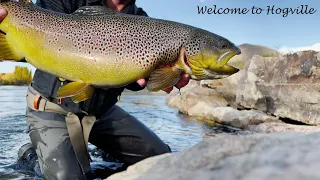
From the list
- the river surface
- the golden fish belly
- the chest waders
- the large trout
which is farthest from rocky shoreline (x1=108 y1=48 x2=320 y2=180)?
the chest waders

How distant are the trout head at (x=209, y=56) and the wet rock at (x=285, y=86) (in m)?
5.40

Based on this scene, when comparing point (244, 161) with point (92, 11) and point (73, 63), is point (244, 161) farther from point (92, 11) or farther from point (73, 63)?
point (92, 11)

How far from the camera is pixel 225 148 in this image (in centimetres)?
157

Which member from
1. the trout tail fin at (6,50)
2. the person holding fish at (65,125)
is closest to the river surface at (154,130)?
the person holding fish at (65,125)

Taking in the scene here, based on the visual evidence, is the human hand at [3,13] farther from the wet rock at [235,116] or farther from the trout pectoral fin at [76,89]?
the wet rock at [235,116]

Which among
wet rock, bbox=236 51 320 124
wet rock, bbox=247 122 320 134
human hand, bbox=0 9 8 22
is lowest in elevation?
wet rock, bbox=247 122 320 134

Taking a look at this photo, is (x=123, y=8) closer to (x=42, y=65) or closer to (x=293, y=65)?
(x=42, y=65)

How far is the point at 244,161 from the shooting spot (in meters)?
1.41

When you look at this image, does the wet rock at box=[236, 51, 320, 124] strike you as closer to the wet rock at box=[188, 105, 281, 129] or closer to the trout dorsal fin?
the wet rock at box=[188, 105, 281, 129]

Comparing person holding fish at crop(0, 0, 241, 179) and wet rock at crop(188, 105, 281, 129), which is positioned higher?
person holding fish at crop(0, 0, 241, 179)

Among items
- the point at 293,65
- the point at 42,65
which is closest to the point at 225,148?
the point at 42,65

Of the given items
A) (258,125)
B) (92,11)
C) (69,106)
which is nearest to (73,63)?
(92,11)

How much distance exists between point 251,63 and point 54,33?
7.77m

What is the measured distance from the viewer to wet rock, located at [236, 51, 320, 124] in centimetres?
747
